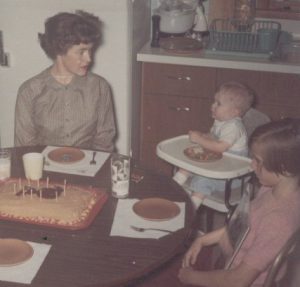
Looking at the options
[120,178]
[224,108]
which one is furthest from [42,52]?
[120,178]

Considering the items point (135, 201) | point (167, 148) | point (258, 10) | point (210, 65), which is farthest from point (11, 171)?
point (258, 10)

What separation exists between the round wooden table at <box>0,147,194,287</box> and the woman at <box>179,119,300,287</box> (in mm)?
183

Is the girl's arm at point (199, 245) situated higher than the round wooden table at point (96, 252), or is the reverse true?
the round wooden table at point (96, 252)

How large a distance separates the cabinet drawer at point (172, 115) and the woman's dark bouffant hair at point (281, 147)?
1.77m

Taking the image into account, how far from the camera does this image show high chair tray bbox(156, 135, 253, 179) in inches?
94.7

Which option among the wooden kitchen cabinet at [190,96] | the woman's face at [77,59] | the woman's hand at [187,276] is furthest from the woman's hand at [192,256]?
the wooden kitchen cabinet at [190,96]

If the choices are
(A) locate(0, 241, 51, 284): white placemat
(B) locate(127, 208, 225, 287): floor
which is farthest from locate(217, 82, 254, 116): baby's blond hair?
(A) locate(0, 241, 51, 284): white placemat

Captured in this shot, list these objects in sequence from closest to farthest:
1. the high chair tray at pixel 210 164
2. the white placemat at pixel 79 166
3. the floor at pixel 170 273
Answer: the floor at pixel 170 273 → the white placemat at pixel 79 166 → the high chair tray at pixel 210 164

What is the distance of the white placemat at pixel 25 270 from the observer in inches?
59.3

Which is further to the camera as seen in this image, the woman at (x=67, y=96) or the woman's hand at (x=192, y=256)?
the woman at (x=67, y=96)

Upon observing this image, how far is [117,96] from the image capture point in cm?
338

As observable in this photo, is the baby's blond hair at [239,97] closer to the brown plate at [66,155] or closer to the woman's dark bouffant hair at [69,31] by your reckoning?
the woman's dark bouffant hair at [69,31]

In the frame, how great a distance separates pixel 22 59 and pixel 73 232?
5.98 feet

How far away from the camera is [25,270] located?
154 centimetres
